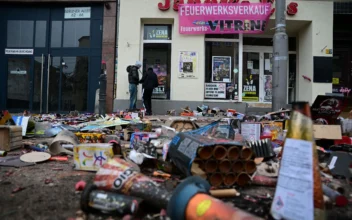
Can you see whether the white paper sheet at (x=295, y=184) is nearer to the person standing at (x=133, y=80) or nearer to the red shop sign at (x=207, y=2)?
the person standing at (x=133, y=80)

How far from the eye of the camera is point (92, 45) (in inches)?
478

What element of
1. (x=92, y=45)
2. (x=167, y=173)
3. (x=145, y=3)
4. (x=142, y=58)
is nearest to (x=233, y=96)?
(x=142, y=58)

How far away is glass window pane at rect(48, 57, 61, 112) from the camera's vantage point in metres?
12.4

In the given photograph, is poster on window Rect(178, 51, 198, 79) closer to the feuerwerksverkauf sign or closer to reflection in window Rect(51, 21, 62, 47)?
the feuerwerksverkauf sign

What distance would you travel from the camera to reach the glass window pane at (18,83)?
12.5 m

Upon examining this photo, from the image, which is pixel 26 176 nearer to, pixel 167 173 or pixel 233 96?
pixel 167 173

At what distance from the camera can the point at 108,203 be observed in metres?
2.22

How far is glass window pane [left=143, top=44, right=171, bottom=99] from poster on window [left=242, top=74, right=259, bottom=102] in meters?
3.25

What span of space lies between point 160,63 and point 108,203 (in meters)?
9.76

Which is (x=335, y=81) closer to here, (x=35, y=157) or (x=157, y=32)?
(x=157, y=32)

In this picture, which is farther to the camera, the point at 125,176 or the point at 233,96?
the point at 233,96

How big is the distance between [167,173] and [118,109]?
8183mm

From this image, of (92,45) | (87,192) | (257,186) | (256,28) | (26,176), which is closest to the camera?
(87,192)

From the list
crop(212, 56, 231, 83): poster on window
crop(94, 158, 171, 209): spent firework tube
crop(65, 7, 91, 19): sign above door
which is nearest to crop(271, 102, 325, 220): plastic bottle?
crop(94, 158, 171, 209): spent firework tube
